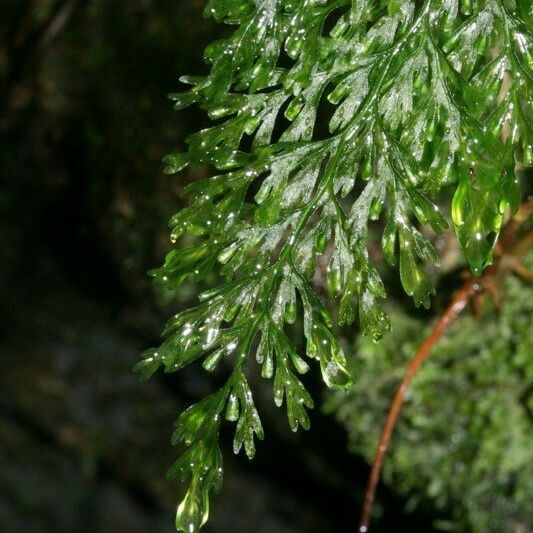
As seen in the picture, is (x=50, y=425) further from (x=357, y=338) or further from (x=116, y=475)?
(x=357, y=338)

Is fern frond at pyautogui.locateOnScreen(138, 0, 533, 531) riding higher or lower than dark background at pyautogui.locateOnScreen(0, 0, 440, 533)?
higher

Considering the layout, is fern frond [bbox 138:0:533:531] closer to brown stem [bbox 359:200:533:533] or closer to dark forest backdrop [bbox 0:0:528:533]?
brown stem [bbox 359:200:533:533]

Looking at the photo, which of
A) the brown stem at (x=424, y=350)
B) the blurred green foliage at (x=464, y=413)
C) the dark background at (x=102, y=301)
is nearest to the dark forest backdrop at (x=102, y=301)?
the dark background at (x=102, y=301)

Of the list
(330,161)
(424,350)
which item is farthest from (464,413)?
(330,161)

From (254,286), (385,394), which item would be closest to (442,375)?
(385,394)

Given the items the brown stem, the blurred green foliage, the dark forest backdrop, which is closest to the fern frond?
the brown stem

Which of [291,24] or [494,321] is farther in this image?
[494,321]

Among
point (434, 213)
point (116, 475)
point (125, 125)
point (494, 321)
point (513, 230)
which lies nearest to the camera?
point (434, 213)

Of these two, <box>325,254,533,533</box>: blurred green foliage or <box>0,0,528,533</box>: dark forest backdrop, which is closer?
<box>325,254,533,533</box>: blurred green foliage

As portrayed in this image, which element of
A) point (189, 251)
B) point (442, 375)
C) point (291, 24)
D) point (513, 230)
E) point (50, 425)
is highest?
point (291, 24)
